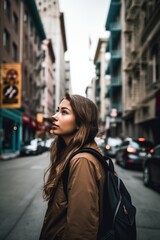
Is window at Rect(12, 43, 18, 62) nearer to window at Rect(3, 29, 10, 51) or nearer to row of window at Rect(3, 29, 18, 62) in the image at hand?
row of window at Rect(3, 29, 18, 62)

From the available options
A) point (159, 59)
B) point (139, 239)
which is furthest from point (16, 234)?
point (159, 59)

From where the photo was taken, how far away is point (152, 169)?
27.3 feet

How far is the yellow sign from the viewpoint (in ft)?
69.7

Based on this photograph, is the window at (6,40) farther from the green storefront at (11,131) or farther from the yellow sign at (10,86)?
the green storefront at (11,131)

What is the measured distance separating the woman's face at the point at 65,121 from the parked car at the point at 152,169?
A: 6.40 metres

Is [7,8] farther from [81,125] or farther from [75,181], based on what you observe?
[75,181]

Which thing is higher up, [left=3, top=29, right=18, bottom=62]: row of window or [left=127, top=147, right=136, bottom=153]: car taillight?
[left=3, top=29, right=18, bottom=62]: row of window

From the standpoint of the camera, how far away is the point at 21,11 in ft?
97.2

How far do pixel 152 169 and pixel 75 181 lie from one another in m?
7.27

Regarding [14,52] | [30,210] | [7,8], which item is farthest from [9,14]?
[30,210]

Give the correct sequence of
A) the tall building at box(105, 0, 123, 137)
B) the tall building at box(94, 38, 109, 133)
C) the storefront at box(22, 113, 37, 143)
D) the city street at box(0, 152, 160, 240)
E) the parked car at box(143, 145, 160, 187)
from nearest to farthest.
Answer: the city street at box(0, 152, 160, 240) → the parked car at box(143, 145, 160, 187) → the storefront at box(22, 113, 37, 143) → the tall building at box(105, 0, 123, 137) → the tall building at box(94, 38, 109, 133)

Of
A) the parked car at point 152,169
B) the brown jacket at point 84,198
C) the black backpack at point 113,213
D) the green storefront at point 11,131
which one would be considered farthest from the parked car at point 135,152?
the green storefront at point 11,131

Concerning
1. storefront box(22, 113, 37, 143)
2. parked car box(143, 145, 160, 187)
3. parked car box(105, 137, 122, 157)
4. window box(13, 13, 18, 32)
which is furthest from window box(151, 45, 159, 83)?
storefront box(22, 113, 37, 143)

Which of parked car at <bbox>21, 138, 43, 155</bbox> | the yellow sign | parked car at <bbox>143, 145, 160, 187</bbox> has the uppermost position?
the yellow sign
